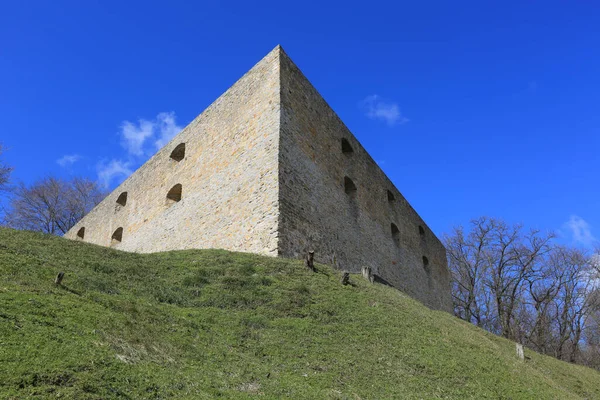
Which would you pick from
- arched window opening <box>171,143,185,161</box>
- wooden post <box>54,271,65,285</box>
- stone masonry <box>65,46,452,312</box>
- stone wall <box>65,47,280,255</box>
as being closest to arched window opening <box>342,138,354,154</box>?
stone masonry <box>65,46,452,312</box>

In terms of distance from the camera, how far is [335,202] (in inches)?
516

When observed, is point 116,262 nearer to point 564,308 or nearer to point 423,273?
point 423,273

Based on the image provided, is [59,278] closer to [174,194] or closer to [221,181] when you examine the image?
[221,181]

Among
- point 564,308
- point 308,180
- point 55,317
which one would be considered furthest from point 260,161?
point 564,308

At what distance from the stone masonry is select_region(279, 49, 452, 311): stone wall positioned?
4 cm

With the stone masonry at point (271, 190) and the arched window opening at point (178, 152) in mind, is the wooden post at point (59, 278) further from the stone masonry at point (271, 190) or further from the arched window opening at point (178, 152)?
the arched window opening at point (178, 152)

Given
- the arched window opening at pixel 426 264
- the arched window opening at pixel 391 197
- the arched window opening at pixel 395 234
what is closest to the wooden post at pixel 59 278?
the arched window opening at pixel 395 234

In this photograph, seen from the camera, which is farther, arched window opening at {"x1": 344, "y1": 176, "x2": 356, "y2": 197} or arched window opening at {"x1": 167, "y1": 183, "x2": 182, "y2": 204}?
arched window opening at {"x1": 167, "y1": 183, "x2": 182, "y2": 204}

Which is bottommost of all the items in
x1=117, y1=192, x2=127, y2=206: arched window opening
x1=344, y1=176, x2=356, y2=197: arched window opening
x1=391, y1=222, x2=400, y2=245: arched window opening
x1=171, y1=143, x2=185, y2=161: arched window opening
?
x1=391, y1=222, x2=400, y2=245: arched window opening

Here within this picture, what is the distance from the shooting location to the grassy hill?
411 cm

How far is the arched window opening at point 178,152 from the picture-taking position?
15.5 m

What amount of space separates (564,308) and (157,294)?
795 inches

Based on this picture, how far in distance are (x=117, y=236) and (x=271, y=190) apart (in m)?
9.21

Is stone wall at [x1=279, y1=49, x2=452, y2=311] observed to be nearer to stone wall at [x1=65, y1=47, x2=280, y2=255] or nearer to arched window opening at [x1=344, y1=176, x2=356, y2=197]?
arched window opening at [x1=344, y1=176, x2=356, y2=197]
